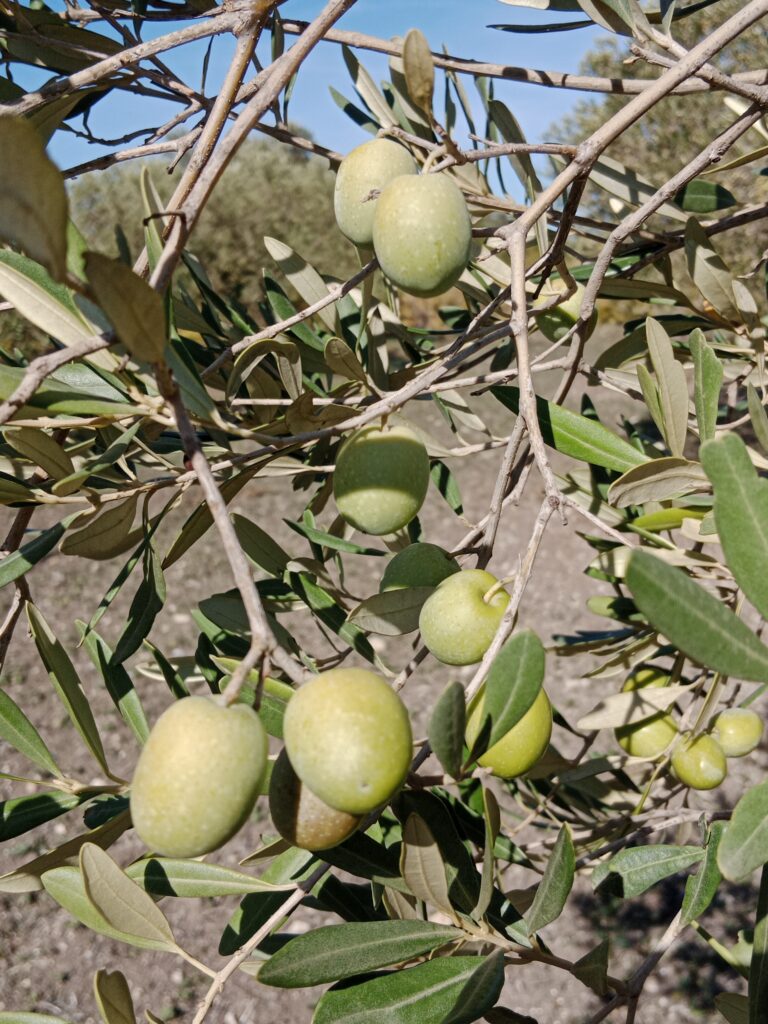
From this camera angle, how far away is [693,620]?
0.41 m

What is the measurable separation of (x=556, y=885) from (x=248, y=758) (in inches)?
11.9

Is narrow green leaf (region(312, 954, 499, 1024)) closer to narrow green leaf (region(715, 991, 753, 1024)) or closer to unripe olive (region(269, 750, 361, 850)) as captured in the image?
unripe olive (region(269, 750, 361, 850))

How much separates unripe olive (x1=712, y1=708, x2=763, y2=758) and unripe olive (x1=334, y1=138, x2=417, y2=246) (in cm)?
72

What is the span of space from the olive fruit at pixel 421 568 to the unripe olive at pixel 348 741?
272mm

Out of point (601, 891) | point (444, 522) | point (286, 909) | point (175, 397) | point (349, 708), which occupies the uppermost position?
point (175, 397)

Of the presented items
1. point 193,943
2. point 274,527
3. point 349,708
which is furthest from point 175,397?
point 274,527

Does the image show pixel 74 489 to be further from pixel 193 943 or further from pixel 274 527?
pixel 274 527

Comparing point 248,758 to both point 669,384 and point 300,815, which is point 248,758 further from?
point 669,384

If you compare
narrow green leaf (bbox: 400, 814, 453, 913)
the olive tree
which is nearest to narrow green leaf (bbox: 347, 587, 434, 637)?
the olive tree

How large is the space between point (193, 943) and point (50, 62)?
2.71 meters

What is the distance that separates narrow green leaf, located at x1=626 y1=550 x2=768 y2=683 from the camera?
387 millimetres

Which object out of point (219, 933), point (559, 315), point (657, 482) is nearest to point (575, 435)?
point (657, 482)

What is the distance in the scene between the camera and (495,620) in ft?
1.95

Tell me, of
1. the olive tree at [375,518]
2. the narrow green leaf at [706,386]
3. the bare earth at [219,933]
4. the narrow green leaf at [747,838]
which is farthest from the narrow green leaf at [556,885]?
the bare earth at [219,933]
